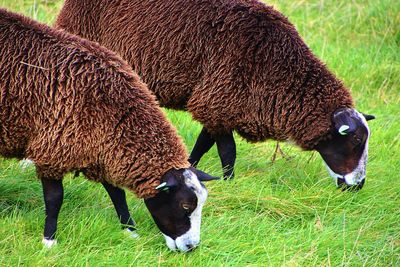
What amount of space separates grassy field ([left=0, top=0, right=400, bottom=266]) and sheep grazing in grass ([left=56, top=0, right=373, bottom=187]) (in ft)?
1.10

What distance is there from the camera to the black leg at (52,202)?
577 cm

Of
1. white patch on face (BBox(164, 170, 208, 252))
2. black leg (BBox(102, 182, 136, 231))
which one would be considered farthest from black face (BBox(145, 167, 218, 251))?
black leg (BBox(102, 182, 136, 231))

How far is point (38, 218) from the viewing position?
19.8ft

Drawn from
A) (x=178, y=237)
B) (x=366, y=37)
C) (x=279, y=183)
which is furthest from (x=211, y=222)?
(x=366, y=37)

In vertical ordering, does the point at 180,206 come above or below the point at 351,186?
above

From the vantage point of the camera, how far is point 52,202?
229 inches

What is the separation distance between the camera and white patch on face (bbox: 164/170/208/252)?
221 inches

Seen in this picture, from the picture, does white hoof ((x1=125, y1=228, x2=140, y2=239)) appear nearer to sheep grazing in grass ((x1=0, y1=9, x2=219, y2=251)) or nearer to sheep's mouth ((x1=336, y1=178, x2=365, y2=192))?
sheep grazing in grass ((x1=0, y1=9, x2=219, y2=251))

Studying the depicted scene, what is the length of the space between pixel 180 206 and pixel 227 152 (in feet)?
5.44

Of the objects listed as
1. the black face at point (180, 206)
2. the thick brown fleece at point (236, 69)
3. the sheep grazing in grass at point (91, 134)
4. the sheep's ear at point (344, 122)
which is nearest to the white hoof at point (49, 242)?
the sheep grazing in grass at point (91, 134)

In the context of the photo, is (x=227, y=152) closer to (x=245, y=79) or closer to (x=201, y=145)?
(x=201, y=145)

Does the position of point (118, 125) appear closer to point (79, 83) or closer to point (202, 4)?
point (79, 83)

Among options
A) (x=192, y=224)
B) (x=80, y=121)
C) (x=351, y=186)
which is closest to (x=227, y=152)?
(x=351, y=186)

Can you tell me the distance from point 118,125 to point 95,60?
21.3 inches
